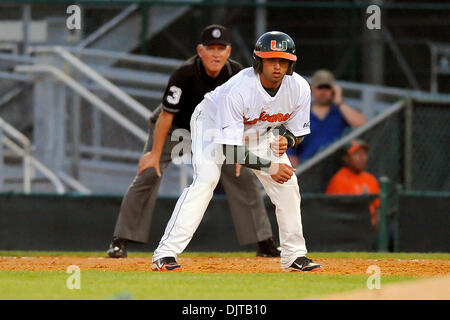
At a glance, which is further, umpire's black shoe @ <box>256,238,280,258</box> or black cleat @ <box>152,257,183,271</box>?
umpire's black shoe @ <box>256,238,280,258</box>

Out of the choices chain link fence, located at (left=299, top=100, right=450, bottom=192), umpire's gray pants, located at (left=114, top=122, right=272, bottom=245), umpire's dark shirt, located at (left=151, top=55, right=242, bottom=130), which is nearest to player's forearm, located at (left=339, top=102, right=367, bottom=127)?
chain link fence, located at (left=299, top=100, right=450, bottom=192)

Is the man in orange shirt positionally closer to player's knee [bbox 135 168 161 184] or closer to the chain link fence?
the chain link fence

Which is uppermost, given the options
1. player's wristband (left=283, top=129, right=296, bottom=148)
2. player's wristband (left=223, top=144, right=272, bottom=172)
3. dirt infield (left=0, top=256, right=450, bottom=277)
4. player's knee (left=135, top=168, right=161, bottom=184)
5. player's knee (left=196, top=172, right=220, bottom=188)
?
player's wristband (left=283, top=129, right=296, bottom=148)

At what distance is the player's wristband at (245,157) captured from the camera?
303 inches

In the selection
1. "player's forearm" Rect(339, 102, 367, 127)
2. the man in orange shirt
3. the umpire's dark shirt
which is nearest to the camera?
the umpire's dark shirt

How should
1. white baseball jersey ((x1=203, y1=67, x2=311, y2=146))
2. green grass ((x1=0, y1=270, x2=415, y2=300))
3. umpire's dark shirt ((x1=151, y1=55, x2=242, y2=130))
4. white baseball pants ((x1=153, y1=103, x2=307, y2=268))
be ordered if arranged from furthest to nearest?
umpire's dark shirt ((x1=151, y1=55, x2=242, y2=130)) < white baseball pants ((x1=153, y1=103, x2=307, y2=268)) < white baseball jersey ((x1=203, y1=67, x2=311, y2=146)) < green grass ((x1=0, y1=270, x2=415, y2=300))

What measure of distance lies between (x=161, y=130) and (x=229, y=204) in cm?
96

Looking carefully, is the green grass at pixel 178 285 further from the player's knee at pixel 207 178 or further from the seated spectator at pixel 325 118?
the seated spectator at pixel 325 118

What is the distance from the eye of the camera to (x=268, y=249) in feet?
33.0

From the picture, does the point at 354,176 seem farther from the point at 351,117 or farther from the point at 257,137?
the point at 257,137

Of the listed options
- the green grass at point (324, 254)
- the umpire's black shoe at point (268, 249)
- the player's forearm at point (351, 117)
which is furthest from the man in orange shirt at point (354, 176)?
the umpire's black shoe at point (268, 249)

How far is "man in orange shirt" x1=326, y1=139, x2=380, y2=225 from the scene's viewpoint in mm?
12180
